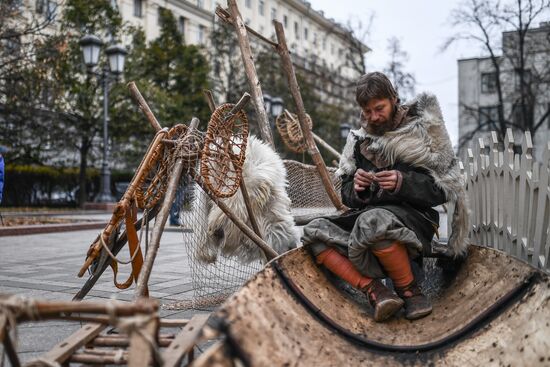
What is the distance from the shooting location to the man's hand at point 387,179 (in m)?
2.69

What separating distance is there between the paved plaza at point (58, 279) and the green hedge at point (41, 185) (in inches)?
558

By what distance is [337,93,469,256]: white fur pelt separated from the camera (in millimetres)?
2799

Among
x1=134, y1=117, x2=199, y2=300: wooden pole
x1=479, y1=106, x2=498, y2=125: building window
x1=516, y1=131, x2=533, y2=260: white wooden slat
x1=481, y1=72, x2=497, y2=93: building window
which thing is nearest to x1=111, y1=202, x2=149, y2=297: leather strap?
x1=134, y1=117, x2=199, y2=300: wooden pole

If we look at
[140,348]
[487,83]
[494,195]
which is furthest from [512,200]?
[487,83]

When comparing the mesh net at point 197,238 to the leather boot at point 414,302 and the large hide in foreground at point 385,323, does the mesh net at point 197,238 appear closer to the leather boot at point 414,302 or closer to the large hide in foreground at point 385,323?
the large hide in foreground at point 385,323

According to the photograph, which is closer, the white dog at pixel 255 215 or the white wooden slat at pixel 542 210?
the white wooden slat at pixel 542 210

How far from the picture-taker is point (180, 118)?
2548 centimetres

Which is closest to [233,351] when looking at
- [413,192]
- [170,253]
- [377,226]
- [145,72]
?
[377,226]

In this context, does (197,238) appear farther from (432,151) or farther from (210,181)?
(432,151)

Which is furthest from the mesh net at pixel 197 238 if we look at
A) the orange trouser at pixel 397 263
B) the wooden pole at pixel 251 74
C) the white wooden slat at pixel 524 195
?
the white wooden slat at pixel 524 195

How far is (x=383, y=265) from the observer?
2625 millimetres

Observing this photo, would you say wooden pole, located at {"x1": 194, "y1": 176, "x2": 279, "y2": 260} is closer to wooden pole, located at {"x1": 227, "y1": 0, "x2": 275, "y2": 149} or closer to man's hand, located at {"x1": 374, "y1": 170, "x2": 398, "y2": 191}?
man's hand, located at {"x1": 374, "y1": 170, "x2": 398, "y2": 191}

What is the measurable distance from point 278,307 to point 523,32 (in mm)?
23901

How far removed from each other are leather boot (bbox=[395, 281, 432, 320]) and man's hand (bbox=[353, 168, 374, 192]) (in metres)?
0.52
